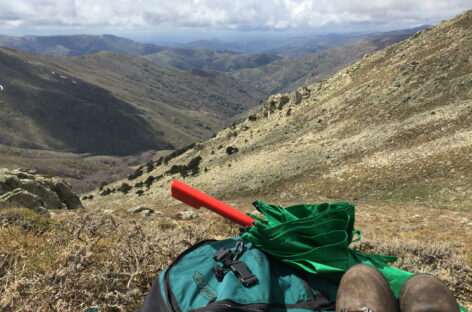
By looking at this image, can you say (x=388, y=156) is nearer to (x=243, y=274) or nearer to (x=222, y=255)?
(x=222, y=255)

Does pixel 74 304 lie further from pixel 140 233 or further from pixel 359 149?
pixel 359 149

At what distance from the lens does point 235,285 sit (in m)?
2.54

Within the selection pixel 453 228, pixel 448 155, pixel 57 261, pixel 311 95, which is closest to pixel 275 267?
pixel 57 261

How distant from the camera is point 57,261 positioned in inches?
143

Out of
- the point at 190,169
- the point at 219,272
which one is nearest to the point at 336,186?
the point at 219,272

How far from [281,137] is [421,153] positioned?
1847 cm

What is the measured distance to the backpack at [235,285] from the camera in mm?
2445

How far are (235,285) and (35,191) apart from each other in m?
20.8

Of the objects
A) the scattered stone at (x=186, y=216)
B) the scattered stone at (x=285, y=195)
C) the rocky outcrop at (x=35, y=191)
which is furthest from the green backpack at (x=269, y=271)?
the scattered stone at (x=285, y=195)

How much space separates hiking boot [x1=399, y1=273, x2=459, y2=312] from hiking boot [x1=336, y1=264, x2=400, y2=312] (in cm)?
13

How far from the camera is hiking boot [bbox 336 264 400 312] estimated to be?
2465 mm

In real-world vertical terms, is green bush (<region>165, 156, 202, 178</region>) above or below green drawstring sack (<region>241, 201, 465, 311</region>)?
below

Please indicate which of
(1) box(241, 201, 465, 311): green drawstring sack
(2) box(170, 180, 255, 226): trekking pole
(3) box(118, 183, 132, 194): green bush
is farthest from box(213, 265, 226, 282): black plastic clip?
(3) box(118, 183, 132, 194): green bush

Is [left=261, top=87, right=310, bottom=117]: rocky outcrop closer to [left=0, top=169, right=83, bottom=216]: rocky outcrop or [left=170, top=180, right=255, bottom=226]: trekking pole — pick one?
[left=0, top=169, right=83, bottom=216]: rocky outcrop
